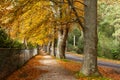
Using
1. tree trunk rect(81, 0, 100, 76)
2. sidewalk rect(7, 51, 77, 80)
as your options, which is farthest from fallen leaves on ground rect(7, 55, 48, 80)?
tree trunk rect(81, 0, 100, 76)

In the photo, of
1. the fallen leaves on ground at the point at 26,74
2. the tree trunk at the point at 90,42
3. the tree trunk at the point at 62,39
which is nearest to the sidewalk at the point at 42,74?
the fallen leaves on ground at the point at 26,74

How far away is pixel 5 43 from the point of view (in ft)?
57.7

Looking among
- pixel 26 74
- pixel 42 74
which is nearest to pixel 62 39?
pixel 26 74

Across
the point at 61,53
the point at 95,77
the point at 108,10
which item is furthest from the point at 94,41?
the point at 108,10

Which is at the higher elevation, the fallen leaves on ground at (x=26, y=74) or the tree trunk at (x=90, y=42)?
the tree trunk at (x=90, y=42)

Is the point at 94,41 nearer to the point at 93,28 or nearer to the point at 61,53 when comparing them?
the point at 93,28

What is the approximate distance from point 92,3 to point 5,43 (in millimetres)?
5696

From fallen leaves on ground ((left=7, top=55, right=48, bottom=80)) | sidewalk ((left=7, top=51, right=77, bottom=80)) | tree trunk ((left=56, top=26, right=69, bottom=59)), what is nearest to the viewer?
sidewalk ((left=7, top=51, right=77, bottom=80))

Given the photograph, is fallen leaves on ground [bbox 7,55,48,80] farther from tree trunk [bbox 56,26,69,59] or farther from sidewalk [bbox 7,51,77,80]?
tree trunk [bbox 56,26,69,59]

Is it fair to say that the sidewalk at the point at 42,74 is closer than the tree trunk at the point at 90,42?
Yes

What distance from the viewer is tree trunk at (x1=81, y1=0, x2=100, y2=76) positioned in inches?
652

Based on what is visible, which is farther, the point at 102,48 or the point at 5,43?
the point at 102,48

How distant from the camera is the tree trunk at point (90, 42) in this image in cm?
1656

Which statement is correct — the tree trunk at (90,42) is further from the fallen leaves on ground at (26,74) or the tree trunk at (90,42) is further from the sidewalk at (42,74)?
the fallen leaves on ground at (26,74)
